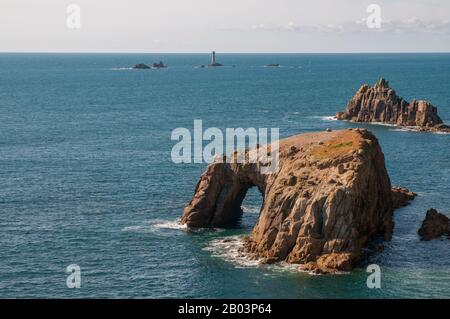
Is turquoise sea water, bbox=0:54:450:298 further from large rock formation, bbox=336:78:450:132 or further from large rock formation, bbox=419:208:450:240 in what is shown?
large rock formation, bbox=336:78:450:132

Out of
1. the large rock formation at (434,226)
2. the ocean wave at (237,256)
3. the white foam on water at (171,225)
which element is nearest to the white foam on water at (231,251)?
the ocean wave at (237,256)

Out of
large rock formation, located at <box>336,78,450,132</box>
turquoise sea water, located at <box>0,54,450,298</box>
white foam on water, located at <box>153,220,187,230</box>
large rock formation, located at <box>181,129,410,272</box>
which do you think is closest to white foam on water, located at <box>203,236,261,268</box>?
turquoise sea water, located at <box>0,54,450,298</box>

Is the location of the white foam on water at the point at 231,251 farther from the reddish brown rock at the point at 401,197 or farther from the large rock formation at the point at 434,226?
the reddish brown rock at the point at 401,197

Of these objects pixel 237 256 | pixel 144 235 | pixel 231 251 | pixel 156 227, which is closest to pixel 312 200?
pixel 237 256
